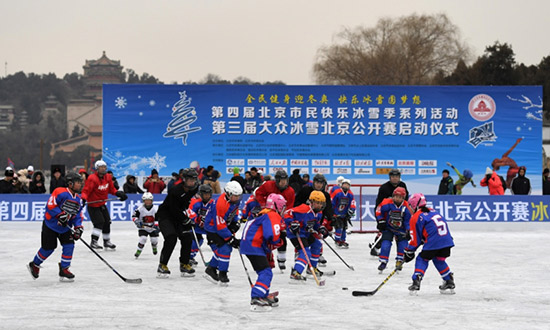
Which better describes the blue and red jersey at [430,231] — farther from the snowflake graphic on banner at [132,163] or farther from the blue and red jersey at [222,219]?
the snowflake graphic on banner at [132,163]

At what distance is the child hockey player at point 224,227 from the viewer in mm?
10523

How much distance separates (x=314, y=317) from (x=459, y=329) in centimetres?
154

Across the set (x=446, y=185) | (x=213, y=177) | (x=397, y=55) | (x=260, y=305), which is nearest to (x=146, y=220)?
(x=260, y=305)

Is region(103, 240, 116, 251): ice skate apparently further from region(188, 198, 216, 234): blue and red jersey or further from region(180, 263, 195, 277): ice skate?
region(180, 263, 195, 277): ice skate

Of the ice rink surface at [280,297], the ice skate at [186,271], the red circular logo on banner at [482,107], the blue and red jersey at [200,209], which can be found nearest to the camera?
the ice rink surface at [280,297]

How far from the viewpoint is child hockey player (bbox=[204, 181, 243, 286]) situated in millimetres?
10523

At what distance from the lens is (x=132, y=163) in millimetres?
25844

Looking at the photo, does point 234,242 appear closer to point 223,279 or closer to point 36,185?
point 223,279

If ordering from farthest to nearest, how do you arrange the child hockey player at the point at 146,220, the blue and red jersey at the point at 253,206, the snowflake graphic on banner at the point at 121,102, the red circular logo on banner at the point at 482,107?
the red circular logo on banner at the point at 482,107, the snowflake graphic on banner at the point at 121,102, the child hockey player at the point at 146,220, the blue and red jersey at the point at 253,206

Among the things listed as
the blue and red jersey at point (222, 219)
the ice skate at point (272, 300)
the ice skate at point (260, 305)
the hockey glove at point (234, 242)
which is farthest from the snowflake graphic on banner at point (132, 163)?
the ice skate at point (260, 305)

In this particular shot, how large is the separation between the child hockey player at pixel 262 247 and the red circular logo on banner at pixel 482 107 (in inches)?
726

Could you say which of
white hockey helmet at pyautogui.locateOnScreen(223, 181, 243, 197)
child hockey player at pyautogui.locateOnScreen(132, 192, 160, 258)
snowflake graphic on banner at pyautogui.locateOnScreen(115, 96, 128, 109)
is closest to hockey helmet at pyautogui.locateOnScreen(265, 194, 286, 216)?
white hockey helmet at pyautogui.locateOnScreen(223, 181, 243, 197)

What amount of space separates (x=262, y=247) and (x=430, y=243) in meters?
2.29

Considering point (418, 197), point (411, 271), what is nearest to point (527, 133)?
point (411, 271)
